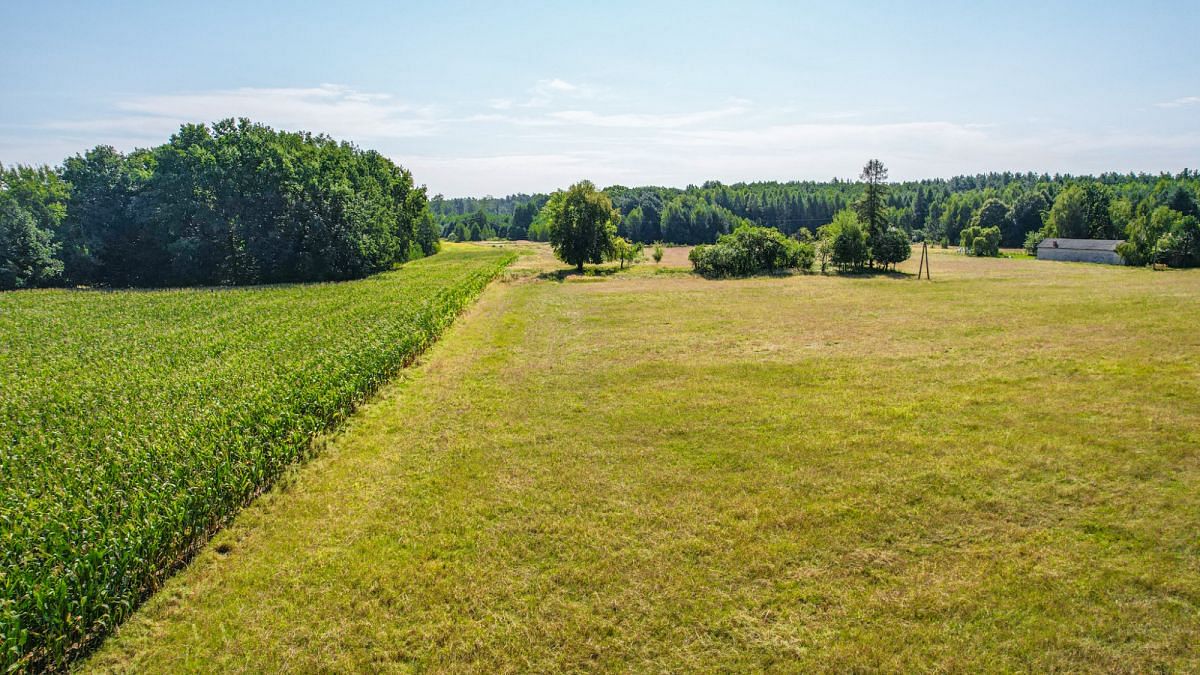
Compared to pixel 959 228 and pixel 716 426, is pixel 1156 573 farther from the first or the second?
pixel 959 228

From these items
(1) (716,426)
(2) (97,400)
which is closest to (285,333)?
(2) (97,400)

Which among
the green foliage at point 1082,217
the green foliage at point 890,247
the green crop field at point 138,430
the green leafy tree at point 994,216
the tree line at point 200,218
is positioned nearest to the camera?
the green crop field at point 138,430

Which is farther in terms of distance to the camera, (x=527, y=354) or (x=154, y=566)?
(x=527, y=354)

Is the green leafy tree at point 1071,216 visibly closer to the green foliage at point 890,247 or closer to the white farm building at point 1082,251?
the white farm building at point 1082,251

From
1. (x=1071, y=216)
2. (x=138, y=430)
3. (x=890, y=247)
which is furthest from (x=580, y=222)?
(x=1071, y=216)

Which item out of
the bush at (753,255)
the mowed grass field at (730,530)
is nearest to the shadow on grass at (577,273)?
the bush at (753,255)

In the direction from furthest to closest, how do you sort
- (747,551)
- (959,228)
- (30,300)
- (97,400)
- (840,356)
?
(959,228)
(30,300)
(840,356)
(97,400)
(747,551)

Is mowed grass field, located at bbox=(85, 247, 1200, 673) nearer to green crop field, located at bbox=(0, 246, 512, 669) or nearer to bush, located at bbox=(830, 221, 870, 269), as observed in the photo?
green crop field, located at bbox=(0, 246, 512, 669)
